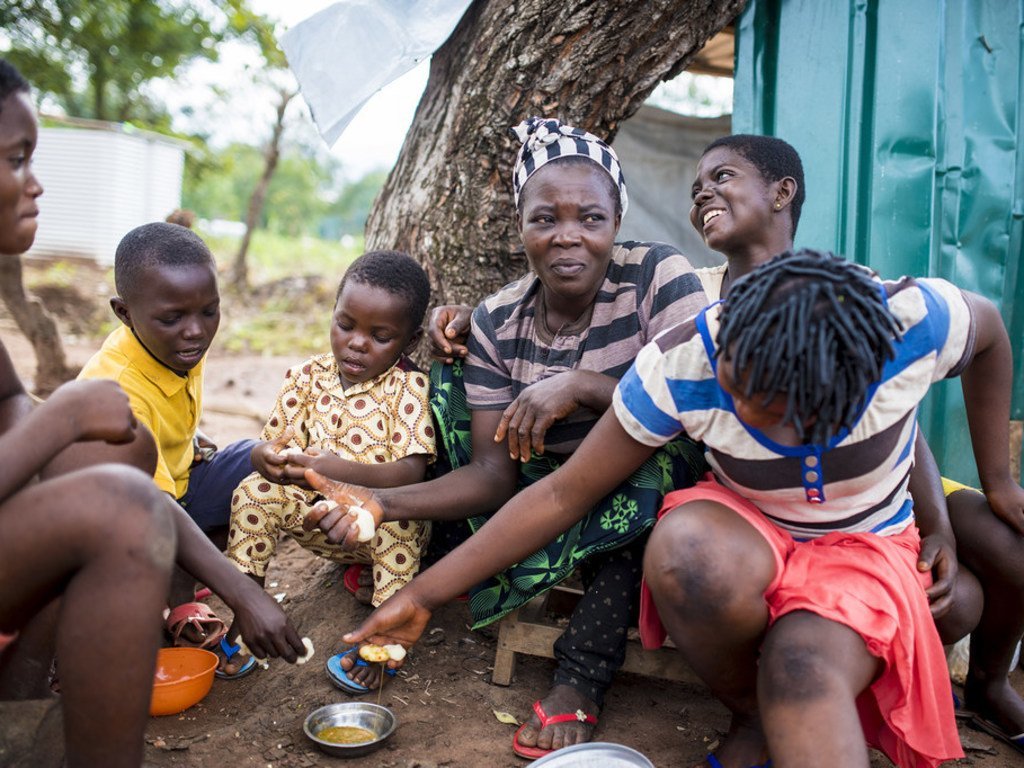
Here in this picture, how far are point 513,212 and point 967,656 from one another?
6.83 ft

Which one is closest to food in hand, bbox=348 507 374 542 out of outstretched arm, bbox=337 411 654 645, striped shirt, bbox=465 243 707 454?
outstretched arm, bbox=337 411 654 645

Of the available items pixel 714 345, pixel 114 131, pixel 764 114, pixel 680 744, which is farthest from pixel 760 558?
pixel 114 131

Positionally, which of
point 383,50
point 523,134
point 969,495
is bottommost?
point 969,495

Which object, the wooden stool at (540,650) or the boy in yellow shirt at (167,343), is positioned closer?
the wooden stool at (540,650)

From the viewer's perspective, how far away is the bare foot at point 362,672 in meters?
2.40

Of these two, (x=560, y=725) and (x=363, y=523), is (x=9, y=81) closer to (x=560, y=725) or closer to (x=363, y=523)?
(x=363, y=523)

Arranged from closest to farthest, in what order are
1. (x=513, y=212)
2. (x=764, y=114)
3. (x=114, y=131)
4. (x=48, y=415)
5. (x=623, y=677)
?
1. (x=48, y=415)
2. (x=623, y=677)
3. (x=513, y=212)
4. (x=764, y=114)
5. (x=114, y=131)

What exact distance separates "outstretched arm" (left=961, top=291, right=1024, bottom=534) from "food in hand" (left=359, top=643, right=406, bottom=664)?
151cm

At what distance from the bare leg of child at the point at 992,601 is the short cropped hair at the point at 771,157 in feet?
3.51

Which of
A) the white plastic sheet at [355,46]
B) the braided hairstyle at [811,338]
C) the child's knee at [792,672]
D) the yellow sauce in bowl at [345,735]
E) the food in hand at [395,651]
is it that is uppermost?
the white plastic sheet at [355,46]

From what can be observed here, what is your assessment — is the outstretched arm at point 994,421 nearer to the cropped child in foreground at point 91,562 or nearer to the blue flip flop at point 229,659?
the cropped child in foreground at point 91,562

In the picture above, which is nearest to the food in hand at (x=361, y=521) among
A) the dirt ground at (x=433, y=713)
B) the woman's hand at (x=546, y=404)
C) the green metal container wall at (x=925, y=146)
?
the woman's hand at (x=546, y=404)

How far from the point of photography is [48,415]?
153cm

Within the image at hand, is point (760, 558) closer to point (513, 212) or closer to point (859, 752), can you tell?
point (859, 752)
